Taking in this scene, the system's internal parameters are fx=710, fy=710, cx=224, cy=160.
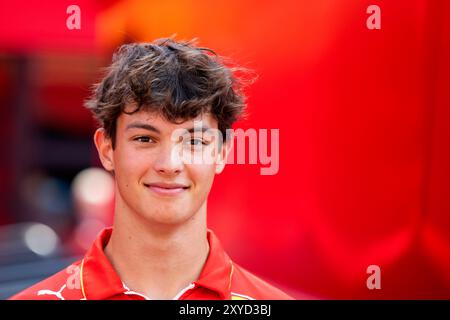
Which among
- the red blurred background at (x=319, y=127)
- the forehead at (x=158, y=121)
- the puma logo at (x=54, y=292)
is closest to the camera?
the forehead at (x=158, y=121)

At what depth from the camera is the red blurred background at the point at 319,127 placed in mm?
2436

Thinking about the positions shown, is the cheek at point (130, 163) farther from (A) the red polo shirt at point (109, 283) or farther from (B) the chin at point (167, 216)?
(A) the red polo shirt at point (109, 283)

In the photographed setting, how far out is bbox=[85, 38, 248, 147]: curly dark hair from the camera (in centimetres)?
181

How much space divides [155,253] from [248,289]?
296 millimetres

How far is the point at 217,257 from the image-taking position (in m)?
1.94

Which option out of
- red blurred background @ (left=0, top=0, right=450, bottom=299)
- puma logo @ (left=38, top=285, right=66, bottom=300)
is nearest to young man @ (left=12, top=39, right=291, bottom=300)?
puma logo @ (left=38, top=285, right=66, bottom=300)

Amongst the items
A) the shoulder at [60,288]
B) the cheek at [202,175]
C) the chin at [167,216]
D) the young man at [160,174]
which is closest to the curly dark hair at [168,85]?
the young man at [160,174]

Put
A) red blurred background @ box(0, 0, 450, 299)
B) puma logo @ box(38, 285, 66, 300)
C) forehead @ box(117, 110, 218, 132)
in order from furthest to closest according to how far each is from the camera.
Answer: red blurred background @ box(0, 0, 450, 299)
puma logo @ box(38, 285, 66, 300)
forehead @ box(117, 110, 218, 132)

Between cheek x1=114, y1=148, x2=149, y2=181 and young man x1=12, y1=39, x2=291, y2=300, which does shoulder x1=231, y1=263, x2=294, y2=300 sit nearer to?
young man x1=12, y1=39, x2=291, y2=300

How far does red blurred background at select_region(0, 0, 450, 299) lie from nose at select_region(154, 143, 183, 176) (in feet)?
2.09

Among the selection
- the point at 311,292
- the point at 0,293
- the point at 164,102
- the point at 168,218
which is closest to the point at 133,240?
the point at 168,218

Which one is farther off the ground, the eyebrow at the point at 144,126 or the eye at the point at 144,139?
the eyebrow at the point at 144,126
